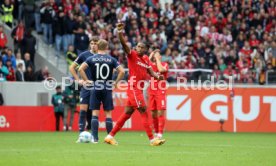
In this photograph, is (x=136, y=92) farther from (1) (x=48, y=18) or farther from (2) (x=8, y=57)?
(1) (x=48, y=18)

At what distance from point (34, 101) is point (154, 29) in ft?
23.7

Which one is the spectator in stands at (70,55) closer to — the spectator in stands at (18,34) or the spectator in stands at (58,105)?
the spectator in stands at (18,34)

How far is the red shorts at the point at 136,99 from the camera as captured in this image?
19719mm

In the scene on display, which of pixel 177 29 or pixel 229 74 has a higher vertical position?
pixel 177 29

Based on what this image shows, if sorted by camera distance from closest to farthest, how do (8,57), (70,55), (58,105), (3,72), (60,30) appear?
(58,105) < (8,57) < (3,72) < (70,55) < (60,30)

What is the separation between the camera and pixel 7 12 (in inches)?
1375

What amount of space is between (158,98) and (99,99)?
343 cm

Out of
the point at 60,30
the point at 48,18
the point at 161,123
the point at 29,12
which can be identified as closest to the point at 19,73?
the point at 60,30

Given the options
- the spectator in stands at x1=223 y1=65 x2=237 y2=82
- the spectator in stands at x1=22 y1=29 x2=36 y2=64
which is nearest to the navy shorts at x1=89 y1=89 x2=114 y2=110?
the spectator in stands at x1=22 y1=29 x2=36 y2=64

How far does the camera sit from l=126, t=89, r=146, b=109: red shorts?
19.7m

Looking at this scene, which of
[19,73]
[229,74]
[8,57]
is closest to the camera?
[8,57]

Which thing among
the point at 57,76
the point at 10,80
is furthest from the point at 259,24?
the point at 10,80

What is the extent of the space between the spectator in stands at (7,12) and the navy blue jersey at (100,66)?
15298 millimetres

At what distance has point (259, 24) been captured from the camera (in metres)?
39.7
